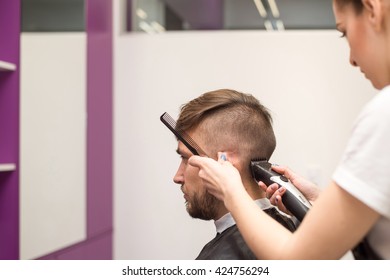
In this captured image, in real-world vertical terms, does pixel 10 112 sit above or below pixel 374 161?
above

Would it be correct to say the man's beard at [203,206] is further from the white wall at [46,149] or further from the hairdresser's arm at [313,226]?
the white wall at [46,149]

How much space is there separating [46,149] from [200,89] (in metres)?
0.66

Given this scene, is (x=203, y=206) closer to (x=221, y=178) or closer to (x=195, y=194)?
(x=195, y=194)

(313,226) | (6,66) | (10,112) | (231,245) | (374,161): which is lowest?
(231,245)

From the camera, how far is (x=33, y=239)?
2.05m

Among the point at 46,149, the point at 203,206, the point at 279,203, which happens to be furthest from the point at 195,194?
the point at 46,149

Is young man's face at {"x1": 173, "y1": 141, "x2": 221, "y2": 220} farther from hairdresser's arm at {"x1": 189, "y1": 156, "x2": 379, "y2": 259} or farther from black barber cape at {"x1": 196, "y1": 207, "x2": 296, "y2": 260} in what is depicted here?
hairdresser's arm at {"x1": 189, "y1": 156, "x2": 379, "y2": 259}

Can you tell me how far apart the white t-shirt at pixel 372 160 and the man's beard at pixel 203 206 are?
644 millimetres

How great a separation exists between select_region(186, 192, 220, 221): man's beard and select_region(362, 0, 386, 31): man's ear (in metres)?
0.70

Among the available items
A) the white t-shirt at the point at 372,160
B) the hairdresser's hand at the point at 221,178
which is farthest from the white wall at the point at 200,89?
the white t-shirt at the point at 372,160

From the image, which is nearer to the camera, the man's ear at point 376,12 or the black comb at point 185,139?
the man's ear at point 376,12

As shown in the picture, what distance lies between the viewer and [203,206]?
1.47 m

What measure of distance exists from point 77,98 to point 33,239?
67cm

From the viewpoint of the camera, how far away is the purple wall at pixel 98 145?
2389mm
